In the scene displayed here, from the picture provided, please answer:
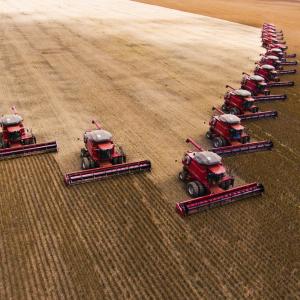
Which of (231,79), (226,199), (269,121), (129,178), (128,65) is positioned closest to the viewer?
(226,199)

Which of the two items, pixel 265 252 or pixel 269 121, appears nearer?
pixel 265 252

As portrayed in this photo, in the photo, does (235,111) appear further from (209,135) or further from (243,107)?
(209,135)

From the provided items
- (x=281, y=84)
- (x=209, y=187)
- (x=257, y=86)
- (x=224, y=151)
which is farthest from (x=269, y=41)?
(x=209, y=187)

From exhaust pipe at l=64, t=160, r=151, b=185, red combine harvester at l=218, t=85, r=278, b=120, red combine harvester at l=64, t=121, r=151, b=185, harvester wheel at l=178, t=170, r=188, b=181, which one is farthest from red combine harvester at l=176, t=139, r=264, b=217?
red combine harvester at l=218, t=85, r=278, b=120

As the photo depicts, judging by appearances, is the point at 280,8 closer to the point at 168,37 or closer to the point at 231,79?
the point at 168,37

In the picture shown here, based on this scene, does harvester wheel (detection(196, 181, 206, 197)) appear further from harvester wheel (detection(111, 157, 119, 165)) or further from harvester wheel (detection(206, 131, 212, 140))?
harvester wheel (detection(206, 131, 212, 140))

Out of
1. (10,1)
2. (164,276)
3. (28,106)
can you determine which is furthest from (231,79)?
(10,1)

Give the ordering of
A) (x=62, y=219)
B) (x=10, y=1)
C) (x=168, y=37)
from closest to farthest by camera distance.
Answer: (x=62, y=219) < (x=168, y=37) < (x=10, y=1)

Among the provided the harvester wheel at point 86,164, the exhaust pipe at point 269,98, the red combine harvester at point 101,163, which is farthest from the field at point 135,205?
the exhaust pipe at point 269,98

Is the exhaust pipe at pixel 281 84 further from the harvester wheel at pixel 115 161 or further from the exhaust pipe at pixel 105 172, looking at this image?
the harvester wheel at pixel 115 161
